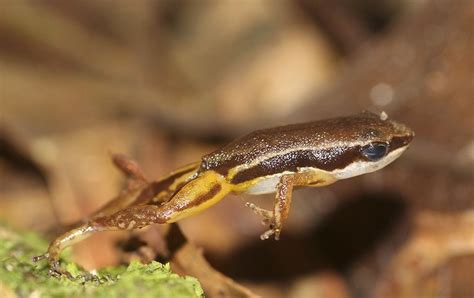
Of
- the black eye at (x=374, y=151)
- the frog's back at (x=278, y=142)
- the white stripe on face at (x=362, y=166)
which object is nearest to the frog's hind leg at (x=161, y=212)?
the frog's back at (x=278, y=142)

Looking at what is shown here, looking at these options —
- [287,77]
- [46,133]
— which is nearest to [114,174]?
[46,133]

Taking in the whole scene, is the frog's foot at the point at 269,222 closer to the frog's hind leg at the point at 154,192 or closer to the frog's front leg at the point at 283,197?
the frog's front leg at the point at 283,197

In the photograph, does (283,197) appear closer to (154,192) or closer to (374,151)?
(374,151)

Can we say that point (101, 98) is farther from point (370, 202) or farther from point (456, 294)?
point (456, 294)

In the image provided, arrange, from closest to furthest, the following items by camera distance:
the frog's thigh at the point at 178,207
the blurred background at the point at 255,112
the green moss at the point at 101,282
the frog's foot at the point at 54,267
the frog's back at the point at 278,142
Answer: the green moss at the point at 101,282
the frog's foot at the point at 54,267
the frog's thigh at the point at 178,207
the frog's back at the point at 278,142
the blurred background at the point at 255,112

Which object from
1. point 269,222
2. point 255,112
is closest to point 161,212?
point 269,222

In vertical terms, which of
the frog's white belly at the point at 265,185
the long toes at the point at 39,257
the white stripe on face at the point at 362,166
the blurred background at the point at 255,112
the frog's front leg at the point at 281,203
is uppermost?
the blurred background at the point at 255,112
